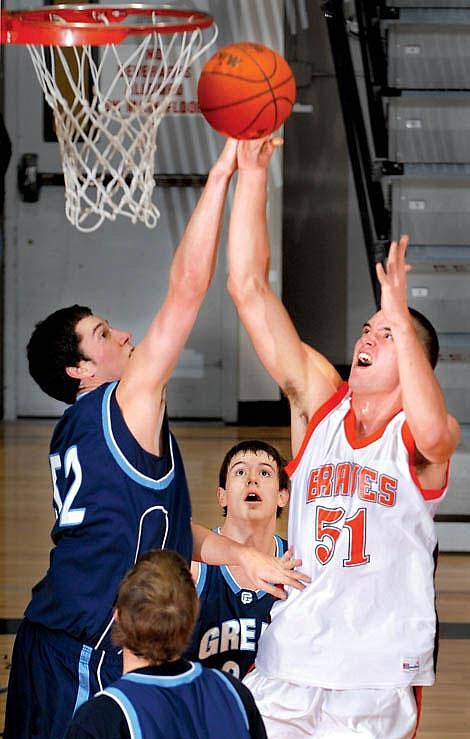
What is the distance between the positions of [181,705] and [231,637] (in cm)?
152

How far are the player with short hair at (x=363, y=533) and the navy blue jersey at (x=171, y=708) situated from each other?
0.66 meters

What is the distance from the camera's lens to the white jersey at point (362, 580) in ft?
9.07

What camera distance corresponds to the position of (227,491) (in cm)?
390

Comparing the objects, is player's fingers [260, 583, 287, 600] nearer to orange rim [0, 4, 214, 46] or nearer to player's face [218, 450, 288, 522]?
player's face [218, 450, 288, 522]

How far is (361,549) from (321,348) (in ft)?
25.0

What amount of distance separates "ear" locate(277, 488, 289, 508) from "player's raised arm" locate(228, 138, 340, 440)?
2.80 ft

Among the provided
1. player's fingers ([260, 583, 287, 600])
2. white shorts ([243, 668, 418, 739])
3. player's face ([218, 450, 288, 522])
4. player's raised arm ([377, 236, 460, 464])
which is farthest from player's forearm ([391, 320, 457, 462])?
player's face ([218, 450, 288, 522])

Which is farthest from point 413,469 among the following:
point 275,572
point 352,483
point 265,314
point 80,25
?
point 80,25

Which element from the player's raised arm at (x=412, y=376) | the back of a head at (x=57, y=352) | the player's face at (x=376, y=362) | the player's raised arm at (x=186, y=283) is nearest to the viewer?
the player's raised arm at (x=412, y=376)

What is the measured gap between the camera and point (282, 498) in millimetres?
3871

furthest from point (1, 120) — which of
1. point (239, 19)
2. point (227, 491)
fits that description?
point (227, 491)

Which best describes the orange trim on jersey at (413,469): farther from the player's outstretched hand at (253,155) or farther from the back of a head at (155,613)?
the back of a head at (155,613)

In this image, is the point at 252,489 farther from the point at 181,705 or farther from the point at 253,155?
the point at 181,705

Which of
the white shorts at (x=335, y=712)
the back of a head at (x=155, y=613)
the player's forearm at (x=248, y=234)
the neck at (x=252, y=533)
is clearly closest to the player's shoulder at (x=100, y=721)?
Answer: the back of a head at (x=155, y=613)
